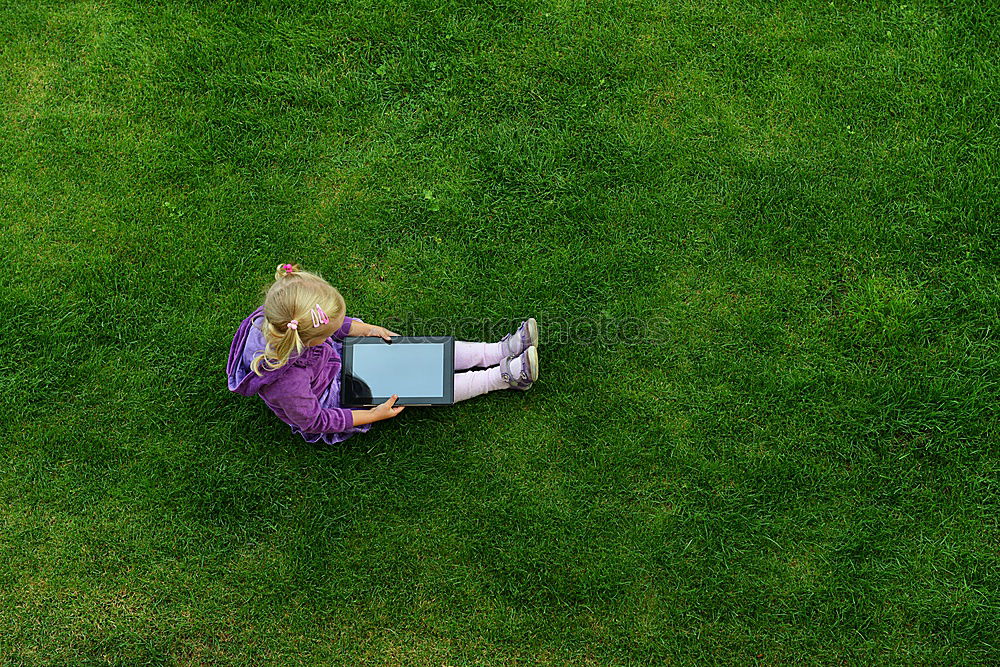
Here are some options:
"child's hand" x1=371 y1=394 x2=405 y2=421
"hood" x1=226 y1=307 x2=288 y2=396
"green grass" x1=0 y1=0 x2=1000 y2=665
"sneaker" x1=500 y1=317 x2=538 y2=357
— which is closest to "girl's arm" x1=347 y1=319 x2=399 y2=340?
"green grass" x1=0 y1=0 x2=1000 y2=665

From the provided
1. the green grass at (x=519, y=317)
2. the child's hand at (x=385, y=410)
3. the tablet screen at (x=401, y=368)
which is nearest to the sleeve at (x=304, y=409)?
the child's hand at (x=385, y=410)

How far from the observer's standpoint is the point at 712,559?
4.12 metres

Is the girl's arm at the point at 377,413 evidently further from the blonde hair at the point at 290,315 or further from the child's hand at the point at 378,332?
the blonde hair at the point at 290,315

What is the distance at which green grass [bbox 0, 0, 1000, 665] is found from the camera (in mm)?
4098

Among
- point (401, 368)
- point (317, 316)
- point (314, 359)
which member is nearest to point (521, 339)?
point (401, 368)

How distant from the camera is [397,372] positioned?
4.21 metres

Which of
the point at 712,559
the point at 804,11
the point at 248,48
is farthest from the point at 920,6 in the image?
the point at 248,48

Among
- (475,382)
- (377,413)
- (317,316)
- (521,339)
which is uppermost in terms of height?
(317,316)

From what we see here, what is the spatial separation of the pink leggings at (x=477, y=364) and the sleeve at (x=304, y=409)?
62cm

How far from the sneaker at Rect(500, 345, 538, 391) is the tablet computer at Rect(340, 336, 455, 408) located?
0.96 ft

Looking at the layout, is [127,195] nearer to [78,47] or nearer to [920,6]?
[78,47]

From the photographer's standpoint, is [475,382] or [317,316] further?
[475,382]

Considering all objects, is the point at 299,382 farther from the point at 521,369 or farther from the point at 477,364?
the point at 521,369

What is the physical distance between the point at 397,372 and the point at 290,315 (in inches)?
33.1
